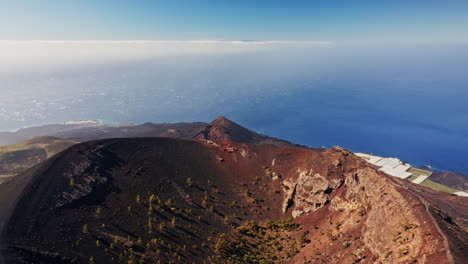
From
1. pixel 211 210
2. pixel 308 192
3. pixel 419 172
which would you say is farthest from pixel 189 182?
pixel 419 172

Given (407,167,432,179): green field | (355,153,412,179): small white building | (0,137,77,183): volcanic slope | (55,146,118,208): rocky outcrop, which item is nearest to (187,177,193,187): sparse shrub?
(55,146,118,208): rocky outcrop

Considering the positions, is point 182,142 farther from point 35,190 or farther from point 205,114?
point 205,114

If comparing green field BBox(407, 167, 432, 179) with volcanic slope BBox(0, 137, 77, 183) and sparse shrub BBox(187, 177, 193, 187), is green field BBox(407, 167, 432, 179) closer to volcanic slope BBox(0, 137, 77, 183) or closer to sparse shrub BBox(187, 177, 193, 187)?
sparse shrub BBox(187, 177, 193, 187)

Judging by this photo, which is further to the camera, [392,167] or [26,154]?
[392,167]

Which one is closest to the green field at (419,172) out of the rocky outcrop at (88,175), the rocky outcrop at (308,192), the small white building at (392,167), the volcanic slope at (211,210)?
the small white building at (392,167)

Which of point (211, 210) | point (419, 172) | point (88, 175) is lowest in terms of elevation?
point (419, 172)

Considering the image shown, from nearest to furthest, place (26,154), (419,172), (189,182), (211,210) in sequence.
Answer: (211,210), (189,182), (26,154), (419,172)

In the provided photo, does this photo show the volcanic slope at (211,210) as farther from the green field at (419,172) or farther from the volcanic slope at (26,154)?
the green field at (419,172)

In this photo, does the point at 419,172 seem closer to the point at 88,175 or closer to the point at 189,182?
the point at 189,182

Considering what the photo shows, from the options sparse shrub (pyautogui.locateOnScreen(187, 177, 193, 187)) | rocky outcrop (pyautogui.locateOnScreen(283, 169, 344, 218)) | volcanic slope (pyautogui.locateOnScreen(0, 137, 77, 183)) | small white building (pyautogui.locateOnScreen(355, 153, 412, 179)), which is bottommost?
small white building (pyautogui.locateOnScreen(355, 153, 412, 179))
